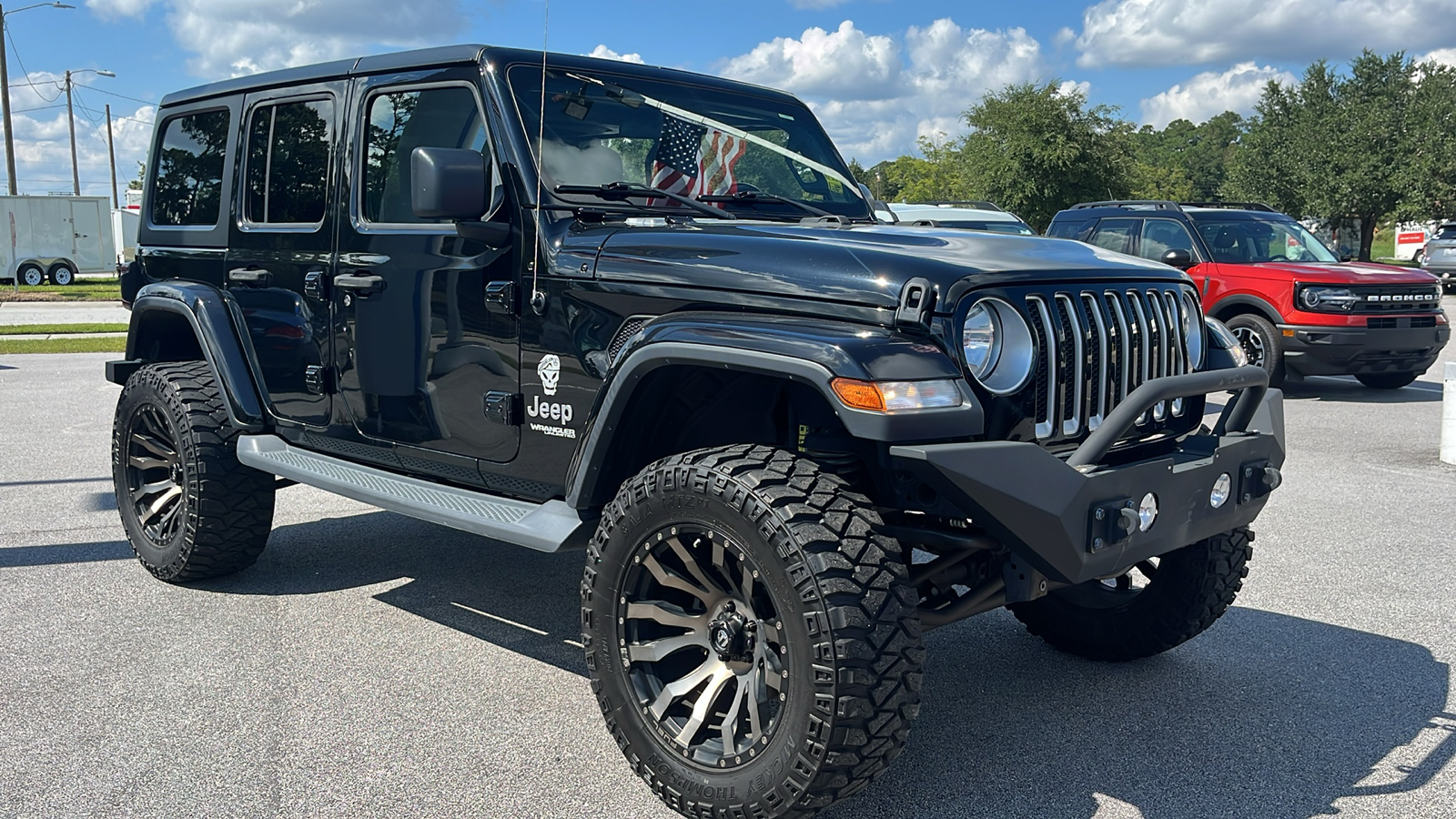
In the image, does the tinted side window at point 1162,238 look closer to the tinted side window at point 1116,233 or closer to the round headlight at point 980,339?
the tinted side window at point 1116,233

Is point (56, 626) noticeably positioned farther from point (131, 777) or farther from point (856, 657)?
point (856, 657)

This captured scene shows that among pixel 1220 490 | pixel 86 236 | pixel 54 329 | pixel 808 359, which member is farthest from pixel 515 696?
pixel 86 236

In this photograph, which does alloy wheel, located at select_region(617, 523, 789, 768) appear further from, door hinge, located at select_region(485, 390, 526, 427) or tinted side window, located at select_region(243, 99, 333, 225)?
tinted side window, located at select_region(243, 99, 333, 225)

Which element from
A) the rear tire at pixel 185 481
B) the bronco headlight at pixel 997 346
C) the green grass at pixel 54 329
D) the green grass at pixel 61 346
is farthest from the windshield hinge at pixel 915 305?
the green grass at pixel 54 329

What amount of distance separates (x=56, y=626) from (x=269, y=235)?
1698mm

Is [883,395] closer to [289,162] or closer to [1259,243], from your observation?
[289,162]

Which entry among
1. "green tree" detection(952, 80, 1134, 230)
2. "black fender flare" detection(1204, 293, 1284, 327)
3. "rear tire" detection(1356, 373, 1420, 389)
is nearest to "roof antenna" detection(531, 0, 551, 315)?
"black fender flare" detection(1204, 293, 1284, 327)

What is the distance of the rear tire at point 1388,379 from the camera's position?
12180 millimetres

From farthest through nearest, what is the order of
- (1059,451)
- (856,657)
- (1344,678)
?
1. (1344,678)
2. (1059,451)
3. (856,657)

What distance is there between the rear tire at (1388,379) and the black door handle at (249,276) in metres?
10.9

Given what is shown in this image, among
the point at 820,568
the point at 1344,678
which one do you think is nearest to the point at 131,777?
the point at 820,568

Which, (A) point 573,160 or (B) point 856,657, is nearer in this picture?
(B) point 856,657

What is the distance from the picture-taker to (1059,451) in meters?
3.20

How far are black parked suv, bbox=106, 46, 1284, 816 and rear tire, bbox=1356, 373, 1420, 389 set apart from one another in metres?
8.70
